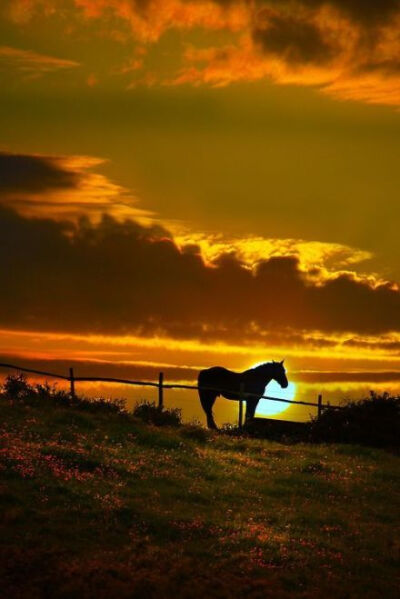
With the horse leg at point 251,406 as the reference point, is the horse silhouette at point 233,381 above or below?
above

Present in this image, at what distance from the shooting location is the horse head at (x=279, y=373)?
43.8 metres

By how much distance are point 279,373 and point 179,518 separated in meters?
25.3

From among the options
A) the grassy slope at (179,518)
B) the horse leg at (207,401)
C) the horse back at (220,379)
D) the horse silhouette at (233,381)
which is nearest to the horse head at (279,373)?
the horse silhouette at (233,381)

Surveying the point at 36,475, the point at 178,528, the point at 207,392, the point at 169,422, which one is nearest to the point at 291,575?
the point at 178,528

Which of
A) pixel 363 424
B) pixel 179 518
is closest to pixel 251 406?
pixel 363 424

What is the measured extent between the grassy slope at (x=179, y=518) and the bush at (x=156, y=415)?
5270 mm

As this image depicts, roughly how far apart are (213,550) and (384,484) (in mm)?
10654

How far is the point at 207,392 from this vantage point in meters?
43.7

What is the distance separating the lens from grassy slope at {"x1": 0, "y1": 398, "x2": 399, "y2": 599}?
15414 mm

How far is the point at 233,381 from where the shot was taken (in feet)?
146

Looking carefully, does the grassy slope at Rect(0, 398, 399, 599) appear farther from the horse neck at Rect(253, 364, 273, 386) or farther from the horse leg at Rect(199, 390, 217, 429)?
the horse neck at Rect(253, 364, 273, 386)

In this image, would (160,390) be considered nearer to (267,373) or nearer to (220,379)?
(220,379)

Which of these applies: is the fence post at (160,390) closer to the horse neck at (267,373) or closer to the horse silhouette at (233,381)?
the horse silhouette at (233,381)

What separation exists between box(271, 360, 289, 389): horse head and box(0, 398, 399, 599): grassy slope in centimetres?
1418
